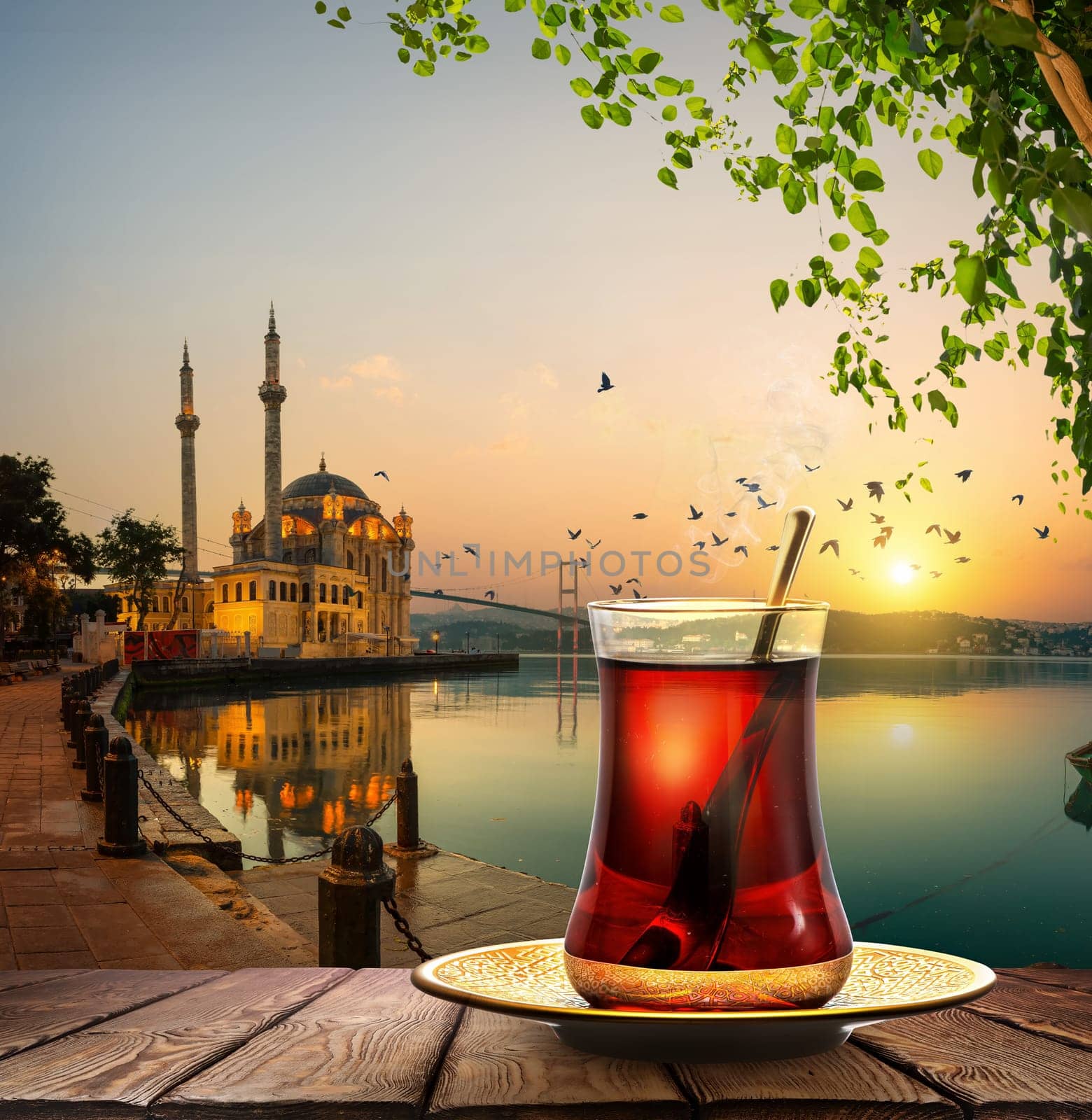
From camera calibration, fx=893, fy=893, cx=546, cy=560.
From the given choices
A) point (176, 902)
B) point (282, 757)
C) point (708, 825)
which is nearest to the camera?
point (708, 825)

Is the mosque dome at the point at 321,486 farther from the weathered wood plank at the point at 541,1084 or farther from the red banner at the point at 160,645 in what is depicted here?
the weathered wood plank at the point at 541,1084

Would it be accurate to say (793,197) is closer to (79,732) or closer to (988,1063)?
(988,1063)

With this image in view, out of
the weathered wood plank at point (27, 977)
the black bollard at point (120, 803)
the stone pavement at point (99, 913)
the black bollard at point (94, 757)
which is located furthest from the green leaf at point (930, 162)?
the black bollard at point (94, 757)

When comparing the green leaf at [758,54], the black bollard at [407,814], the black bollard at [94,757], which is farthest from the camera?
the black bollard at [94,757]

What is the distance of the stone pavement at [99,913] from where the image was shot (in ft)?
13.7

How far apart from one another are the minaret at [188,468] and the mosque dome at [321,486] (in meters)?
14.2

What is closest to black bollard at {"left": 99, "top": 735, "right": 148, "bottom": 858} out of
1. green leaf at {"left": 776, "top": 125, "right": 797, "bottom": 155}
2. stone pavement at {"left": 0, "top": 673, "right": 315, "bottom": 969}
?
stone pavement at {"left": 0, "top": 673, "right": 315, "bottom": 969}

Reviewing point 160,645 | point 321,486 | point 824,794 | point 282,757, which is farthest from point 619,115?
point 321,486

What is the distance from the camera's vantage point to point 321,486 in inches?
2795

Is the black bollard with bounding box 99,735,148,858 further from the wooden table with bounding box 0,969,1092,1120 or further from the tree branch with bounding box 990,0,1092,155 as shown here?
the tree branch with bounding box 990,0,1092,155

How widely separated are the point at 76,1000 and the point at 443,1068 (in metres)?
0.50

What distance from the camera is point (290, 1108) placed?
594 mm

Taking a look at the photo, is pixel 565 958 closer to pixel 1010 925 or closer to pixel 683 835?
pixel 683 835

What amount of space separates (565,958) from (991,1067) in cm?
36
